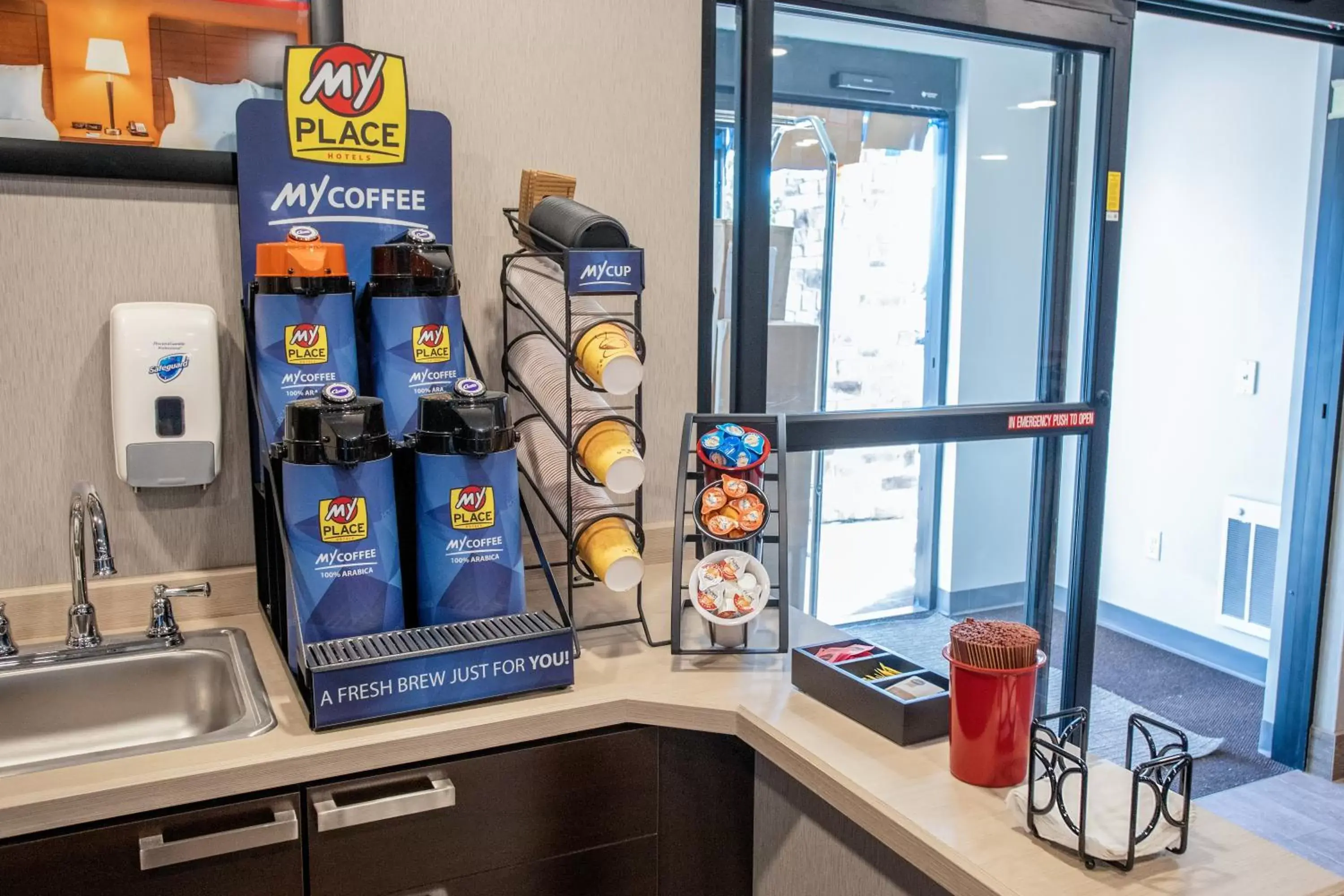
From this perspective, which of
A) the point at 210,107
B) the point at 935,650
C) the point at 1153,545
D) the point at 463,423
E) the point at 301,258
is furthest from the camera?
the point at 1153,545

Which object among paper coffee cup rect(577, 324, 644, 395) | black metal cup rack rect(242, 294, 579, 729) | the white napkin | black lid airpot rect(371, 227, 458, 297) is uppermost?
black lid airpot rect(371, 227, 458, 297)

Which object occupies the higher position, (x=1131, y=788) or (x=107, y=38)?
(x=107, y=38)

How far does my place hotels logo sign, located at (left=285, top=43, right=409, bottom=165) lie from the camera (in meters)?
1.62

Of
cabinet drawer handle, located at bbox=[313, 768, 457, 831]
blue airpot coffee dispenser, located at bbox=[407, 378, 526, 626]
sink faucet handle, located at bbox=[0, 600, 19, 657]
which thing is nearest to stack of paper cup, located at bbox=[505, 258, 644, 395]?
blue airpot coffee dispenser, located at bbox=[407, 378, 526, 626]

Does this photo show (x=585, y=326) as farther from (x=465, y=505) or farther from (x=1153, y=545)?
(x=1153, y=545)

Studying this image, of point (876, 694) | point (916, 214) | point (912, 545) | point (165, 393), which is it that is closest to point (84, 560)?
point (165, 393)

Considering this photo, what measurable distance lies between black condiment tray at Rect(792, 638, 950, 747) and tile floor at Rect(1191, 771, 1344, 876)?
178cm

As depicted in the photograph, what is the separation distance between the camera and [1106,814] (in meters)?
1.04

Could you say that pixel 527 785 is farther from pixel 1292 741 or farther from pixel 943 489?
pixel 1292 741

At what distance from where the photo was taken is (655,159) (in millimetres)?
1974

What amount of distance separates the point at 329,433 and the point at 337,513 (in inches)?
3.9

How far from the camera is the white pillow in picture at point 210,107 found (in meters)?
1.62

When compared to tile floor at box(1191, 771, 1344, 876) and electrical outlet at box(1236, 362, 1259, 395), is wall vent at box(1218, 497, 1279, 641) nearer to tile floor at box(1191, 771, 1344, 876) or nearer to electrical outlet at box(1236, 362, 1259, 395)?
electrical outlet at box(1236, 362, 1259, 395)

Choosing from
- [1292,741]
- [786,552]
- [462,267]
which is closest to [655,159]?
[462,267]
